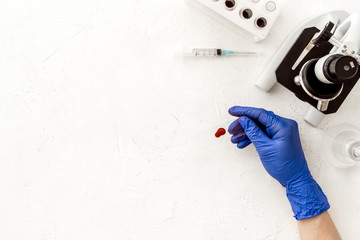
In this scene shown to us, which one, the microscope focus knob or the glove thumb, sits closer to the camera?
the microscope focus knob

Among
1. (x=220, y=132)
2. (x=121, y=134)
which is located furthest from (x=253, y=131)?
(x=121, y=134)

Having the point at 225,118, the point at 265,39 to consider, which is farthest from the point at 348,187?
the point at 265,39

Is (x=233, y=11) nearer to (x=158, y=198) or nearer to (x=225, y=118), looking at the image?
(x=225, y=118)

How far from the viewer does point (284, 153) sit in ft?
3.04

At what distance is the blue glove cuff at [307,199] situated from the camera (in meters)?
0.95

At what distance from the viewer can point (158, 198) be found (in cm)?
100

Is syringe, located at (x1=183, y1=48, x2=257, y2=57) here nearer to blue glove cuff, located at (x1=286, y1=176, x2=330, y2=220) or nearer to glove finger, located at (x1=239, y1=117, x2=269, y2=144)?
glove finger, located at (x1=239, y1=117, x2=269, y2=144)

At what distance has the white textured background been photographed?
1.00m

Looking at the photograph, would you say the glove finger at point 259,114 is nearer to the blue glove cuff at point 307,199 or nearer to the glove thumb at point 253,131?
the glove thumb at point 253,131

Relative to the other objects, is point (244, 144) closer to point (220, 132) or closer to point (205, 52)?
point (220, 132)

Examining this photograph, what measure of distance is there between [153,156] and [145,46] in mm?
400

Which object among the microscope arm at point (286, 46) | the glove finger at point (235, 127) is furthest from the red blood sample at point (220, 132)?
the microscope arm at point (286, 46)

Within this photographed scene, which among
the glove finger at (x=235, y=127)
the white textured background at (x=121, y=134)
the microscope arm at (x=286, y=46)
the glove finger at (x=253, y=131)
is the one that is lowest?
the white textured background at (x=121, y=134)

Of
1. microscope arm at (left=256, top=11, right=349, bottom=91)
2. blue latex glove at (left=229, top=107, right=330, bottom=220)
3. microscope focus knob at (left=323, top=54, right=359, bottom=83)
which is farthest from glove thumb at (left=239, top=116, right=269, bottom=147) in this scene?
microscope focus knob at (left=323, top=54, right=359, bottom=83)
